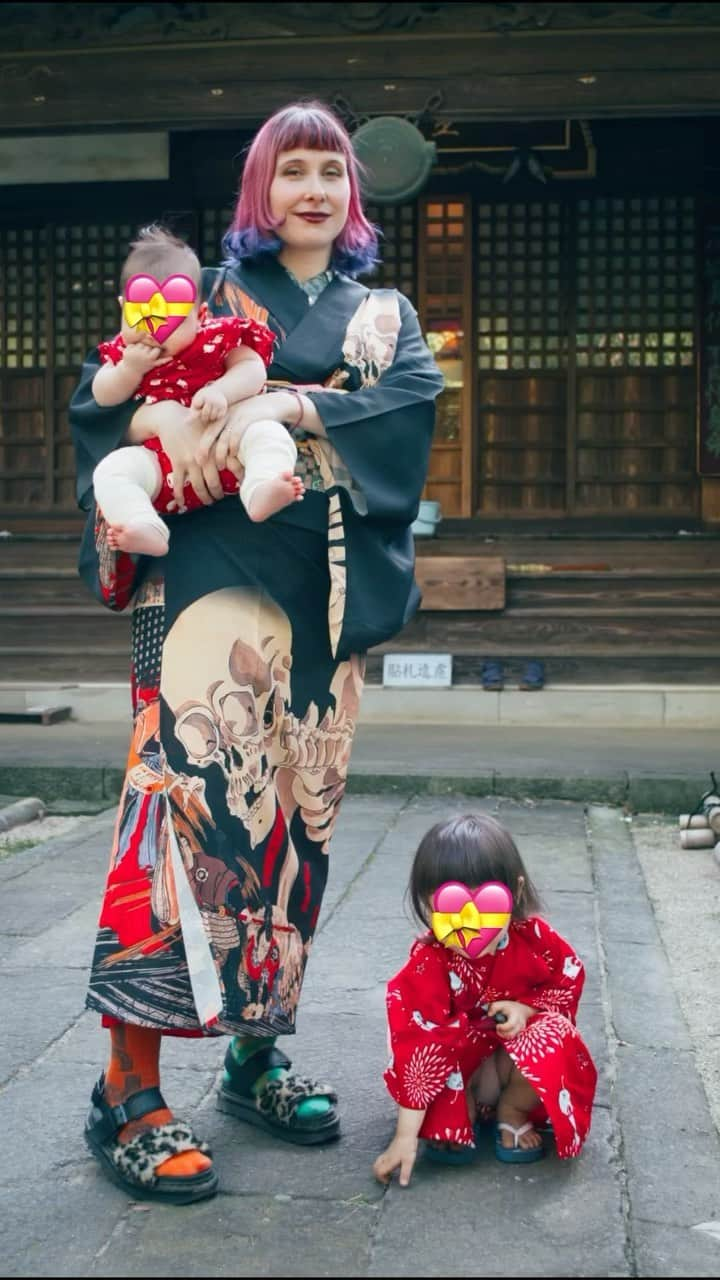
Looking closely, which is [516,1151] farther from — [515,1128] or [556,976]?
[556,976]

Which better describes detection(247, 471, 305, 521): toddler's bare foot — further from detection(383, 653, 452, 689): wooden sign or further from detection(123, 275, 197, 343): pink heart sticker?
detection(383, 653, 452, 689): wooden sign

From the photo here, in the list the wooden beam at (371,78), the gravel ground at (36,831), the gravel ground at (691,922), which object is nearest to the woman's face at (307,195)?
the gravel ground at (691,922)

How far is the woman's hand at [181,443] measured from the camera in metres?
2.52

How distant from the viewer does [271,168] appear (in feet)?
8.86

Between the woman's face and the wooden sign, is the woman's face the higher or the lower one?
the higher one

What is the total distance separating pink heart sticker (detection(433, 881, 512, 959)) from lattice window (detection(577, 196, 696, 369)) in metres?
8.75

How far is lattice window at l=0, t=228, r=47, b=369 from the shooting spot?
36.0ft

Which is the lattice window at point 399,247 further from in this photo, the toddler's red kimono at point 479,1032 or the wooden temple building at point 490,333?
the toddler's red kimono at point 479,1032

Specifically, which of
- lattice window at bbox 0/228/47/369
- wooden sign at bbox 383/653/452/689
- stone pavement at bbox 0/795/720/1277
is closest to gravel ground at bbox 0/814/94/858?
stone pavement at bbox 0/795/720/1277

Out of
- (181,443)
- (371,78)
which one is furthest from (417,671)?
(181,443)

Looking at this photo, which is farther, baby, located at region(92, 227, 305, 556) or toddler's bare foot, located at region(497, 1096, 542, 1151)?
toddler's bare foot, located at region(497, 1096, 542, 1151)

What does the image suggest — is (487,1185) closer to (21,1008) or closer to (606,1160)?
(606,1160)

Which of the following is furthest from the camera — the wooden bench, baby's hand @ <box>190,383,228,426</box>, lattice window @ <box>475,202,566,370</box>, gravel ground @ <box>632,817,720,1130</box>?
lattice window @ <box>475,202,566,370</box>

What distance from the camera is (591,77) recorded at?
8023mm
